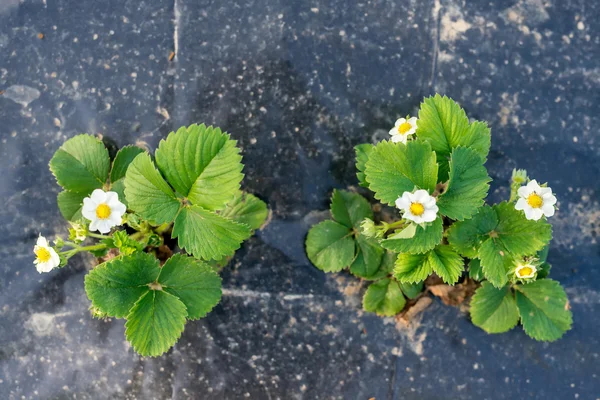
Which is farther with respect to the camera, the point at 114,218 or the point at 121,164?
the point at 121,164

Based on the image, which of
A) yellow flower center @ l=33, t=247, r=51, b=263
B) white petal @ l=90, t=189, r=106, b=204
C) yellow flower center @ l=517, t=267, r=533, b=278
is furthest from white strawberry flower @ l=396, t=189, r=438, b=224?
yellow flower center @ l=33, t=247, r=51, b=263

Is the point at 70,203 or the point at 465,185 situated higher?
the point at 465,185

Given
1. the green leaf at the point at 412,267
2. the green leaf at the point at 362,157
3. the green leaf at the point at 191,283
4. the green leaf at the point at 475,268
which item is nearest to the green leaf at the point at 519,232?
the green leaf at the point at 475,268

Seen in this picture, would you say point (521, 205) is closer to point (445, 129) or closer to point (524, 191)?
point (524, 191)

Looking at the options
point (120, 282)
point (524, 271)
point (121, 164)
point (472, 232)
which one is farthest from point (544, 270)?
point (121, 164)

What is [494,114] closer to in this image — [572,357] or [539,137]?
[539,137]

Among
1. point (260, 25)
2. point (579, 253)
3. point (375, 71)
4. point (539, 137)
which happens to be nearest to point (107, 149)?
point (260, 25)
